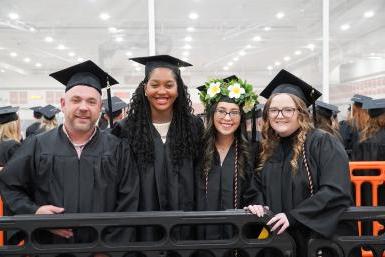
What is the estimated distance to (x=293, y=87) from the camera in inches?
88.8

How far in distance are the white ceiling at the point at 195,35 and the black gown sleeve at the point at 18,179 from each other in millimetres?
4739

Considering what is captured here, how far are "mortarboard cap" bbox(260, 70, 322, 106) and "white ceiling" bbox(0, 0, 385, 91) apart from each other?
4424 mm

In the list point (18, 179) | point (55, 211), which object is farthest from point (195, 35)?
point (55, 211)

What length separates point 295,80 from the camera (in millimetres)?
2254

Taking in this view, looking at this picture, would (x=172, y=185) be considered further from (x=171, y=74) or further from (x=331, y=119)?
(x=331, y=119)

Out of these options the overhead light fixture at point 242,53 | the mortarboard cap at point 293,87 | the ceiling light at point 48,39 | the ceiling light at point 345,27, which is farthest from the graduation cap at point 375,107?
the ceiling light at point 48,39

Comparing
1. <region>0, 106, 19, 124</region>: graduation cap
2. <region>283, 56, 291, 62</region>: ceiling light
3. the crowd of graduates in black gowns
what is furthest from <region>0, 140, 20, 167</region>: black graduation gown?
<region>283, 56, 291, 62</region>: ceiling light

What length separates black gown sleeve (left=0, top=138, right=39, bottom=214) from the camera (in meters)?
1.95

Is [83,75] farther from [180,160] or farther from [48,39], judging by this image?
[48,39]

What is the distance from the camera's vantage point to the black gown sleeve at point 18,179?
195cm

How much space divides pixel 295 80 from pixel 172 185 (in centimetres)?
93

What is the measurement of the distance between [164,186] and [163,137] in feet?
0.97

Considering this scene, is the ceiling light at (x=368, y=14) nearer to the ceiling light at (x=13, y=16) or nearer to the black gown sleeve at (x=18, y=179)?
the ceiling light at (x=13, y=16)

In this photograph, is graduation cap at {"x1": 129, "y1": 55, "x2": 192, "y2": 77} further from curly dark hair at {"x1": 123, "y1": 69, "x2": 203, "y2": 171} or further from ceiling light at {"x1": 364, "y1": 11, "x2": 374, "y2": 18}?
ceiling light at {"x1": 364, "y1": 11, "x2": 374, "y2": 18}
